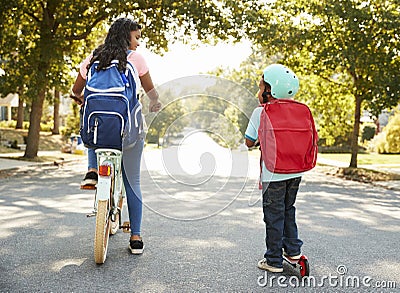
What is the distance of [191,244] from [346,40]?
1383 cm

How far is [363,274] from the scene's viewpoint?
4746mm

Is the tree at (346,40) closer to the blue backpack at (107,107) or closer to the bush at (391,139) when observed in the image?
the blue backpack at (107,107)

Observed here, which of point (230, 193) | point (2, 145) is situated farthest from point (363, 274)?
point (2, 145)

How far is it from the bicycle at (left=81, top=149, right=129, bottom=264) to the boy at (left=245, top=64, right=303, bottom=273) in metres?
1.16

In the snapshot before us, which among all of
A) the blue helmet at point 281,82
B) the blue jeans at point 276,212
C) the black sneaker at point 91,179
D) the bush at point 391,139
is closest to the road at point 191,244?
the blue jeans at point 276,212

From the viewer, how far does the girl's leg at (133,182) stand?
206 inches

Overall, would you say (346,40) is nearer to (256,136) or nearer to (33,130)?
(33,130)

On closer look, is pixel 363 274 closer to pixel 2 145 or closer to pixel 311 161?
pixel 311 161

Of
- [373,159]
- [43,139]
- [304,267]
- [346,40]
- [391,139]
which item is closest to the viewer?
[304,267]

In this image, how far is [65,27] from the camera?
20.3 meters

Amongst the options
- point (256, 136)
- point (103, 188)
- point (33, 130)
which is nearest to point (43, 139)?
point (33, 130)

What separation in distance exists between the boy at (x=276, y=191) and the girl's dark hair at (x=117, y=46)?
1.22 metres

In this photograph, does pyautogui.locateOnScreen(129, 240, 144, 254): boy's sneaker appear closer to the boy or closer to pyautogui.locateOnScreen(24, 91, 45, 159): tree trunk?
the boy

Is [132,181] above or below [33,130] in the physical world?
below
